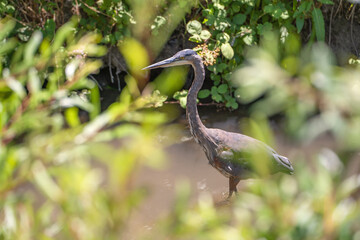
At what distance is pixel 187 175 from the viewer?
12.0ft

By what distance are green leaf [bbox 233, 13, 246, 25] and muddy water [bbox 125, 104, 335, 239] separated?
81cm

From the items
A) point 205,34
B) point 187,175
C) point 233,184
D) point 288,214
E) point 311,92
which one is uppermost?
point 311,92

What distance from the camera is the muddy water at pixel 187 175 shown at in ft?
10.8

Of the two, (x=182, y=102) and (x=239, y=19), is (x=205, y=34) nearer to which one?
(x=239, y=19)

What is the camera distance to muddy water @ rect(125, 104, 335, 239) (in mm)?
3289

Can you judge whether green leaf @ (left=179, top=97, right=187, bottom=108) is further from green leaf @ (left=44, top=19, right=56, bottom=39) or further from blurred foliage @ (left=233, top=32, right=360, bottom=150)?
blurred foliage @ (left=233, top=32, right=360, bottom=150)

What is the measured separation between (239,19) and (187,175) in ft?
4.55

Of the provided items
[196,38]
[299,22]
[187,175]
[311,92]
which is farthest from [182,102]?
[311,92]

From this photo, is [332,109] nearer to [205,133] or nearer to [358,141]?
[358,141]

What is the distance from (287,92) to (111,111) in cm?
29

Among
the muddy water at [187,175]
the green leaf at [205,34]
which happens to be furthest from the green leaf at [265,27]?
the muddy water at [187,175]

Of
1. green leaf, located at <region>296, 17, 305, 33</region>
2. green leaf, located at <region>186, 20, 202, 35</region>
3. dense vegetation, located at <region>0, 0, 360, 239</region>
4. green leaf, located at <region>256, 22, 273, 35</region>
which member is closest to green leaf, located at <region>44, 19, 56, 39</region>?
green leaf, located at <region>186, 20, 202, 35</region>

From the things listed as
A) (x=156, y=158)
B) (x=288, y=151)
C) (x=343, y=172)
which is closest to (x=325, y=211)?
(x=343, y=172)

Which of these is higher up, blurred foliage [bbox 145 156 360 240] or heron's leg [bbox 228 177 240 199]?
blurred foliage [bbox 145 156 360 240]
